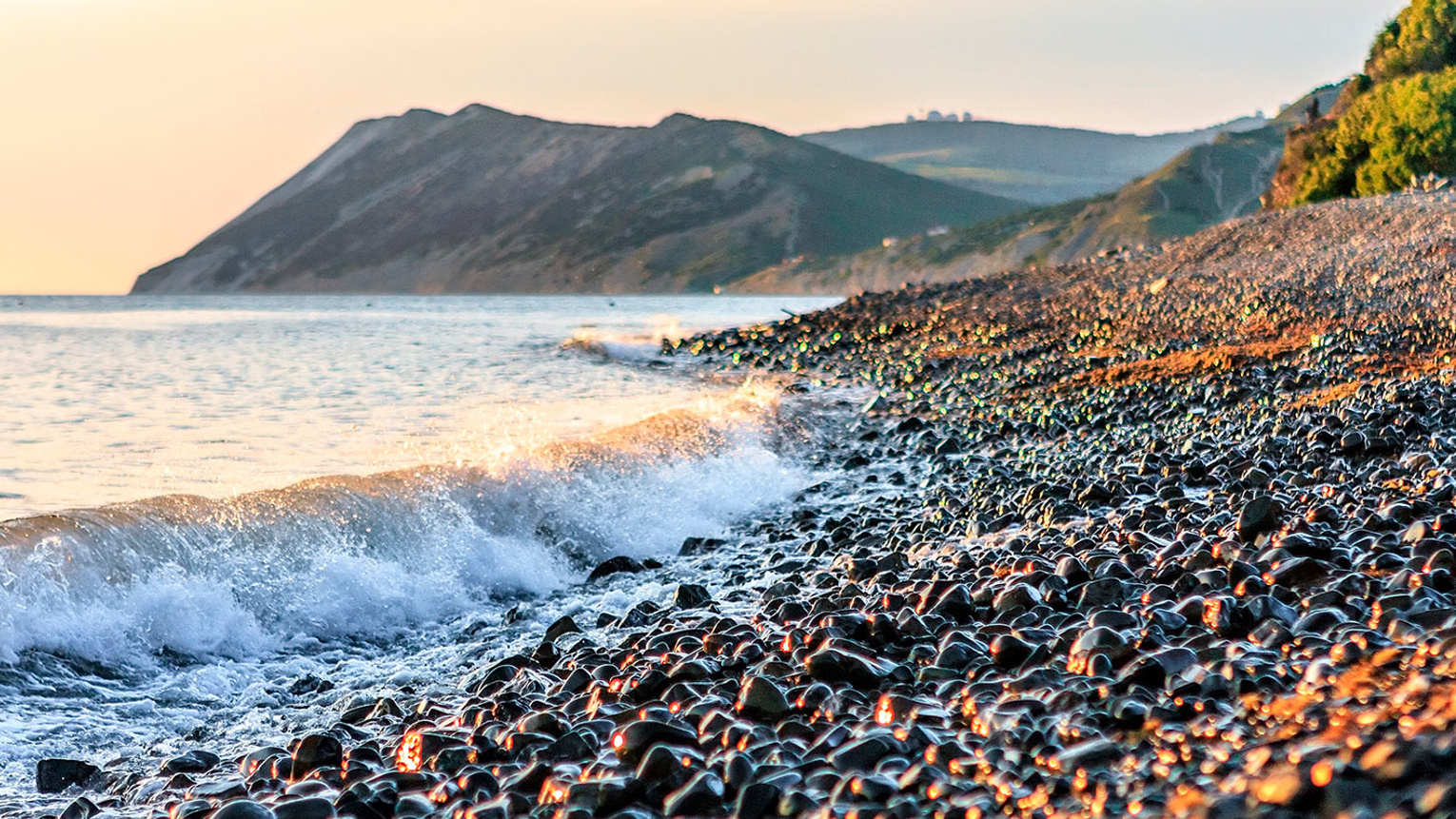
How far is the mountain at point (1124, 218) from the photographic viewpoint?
463 feet

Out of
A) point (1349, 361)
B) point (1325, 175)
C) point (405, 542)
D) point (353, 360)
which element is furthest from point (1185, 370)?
point (1325, 175)

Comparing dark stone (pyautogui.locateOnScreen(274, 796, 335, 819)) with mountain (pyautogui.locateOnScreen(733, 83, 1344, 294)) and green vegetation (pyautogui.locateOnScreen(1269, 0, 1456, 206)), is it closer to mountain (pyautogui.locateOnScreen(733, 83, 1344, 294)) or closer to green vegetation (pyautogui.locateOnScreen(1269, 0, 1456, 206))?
green vegetation (pyautogui.locateOnScreen(1269, 0, 1456, 206))

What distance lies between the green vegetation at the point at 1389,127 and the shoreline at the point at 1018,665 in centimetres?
3897

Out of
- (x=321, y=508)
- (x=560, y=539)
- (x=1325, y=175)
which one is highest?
(x=1325, y=175)

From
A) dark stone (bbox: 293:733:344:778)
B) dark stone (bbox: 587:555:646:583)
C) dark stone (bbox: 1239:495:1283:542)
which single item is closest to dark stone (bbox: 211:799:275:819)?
dark stone (bbox: 293:733:344:778)

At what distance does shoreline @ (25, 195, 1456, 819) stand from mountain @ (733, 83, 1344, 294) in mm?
126717

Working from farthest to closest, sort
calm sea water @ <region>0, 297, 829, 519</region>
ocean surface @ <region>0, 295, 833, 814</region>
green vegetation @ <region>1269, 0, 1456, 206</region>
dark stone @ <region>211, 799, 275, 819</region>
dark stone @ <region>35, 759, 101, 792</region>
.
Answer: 1. green vegetation @ <region>1269, 0, 1456, 206</region>
2. calm sea water @ <region>0, 297, 829, 519</region>
3. ocean surface @ <region>0, 295, 833, 814</region>
4. dark stone @ <region>35, 759, 101, 792</region>
5. dark stone @ <region>211, 799, 275, 819</region>

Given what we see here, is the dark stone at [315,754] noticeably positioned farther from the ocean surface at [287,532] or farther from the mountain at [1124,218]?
the mountain at [1124,218]

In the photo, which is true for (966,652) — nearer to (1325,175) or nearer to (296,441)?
(296,441)

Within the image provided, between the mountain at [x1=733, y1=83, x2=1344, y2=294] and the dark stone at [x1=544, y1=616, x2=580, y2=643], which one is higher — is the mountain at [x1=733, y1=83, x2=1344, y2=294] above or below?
above

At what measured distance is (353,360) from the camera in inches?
1307

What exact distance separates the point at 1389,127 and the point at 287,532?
49.1m

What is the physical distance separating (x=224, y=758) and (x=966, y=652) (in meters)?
3.62

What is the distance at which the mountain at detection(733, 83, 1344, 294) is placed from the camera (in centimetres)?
14125
